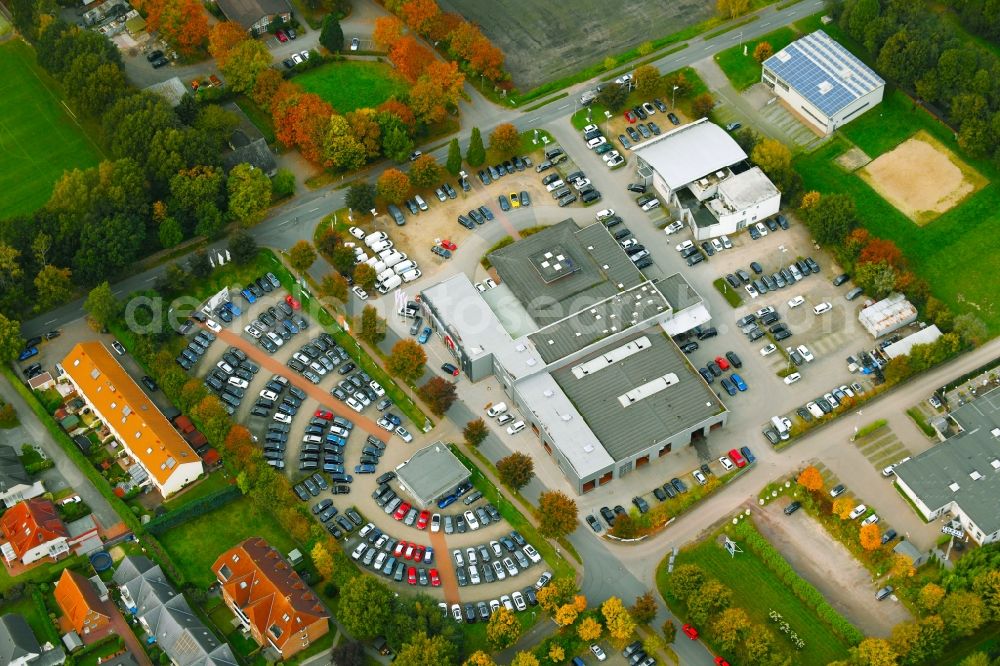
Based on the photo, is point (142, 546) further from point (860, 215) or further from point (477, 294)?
point (860, 215)

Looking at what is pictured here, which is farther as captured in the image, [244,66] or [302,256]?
[244,66]

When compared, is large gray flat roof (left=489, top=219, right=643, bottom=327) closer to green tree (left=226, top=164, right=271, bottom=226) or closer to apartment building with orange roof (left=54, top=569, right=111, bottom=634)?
green tree (left=226, top=164, right=271, bottom=226)

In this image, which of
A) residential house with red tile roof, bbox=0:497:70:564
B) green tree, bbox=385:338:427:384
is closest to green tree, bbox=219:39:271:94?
green tree, bbox=385:338:427:384

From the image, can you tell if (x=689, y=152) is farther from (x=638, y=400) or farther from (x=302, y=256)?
(x=302, y=256)

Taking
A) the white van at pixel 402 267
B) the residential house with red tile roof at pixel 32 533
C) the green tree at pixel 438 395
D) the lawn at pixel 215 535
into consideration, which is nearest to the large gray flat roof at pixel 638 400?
the green tree at pixel 438 395

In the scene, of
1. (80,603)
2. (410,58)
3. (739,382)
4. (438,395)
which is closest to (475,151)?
(410,58)

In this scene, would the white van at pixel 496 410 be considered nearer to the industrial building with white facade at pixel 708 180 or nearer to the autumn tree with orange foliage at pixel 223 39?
the industrial building with white facade at pixel 708 180
